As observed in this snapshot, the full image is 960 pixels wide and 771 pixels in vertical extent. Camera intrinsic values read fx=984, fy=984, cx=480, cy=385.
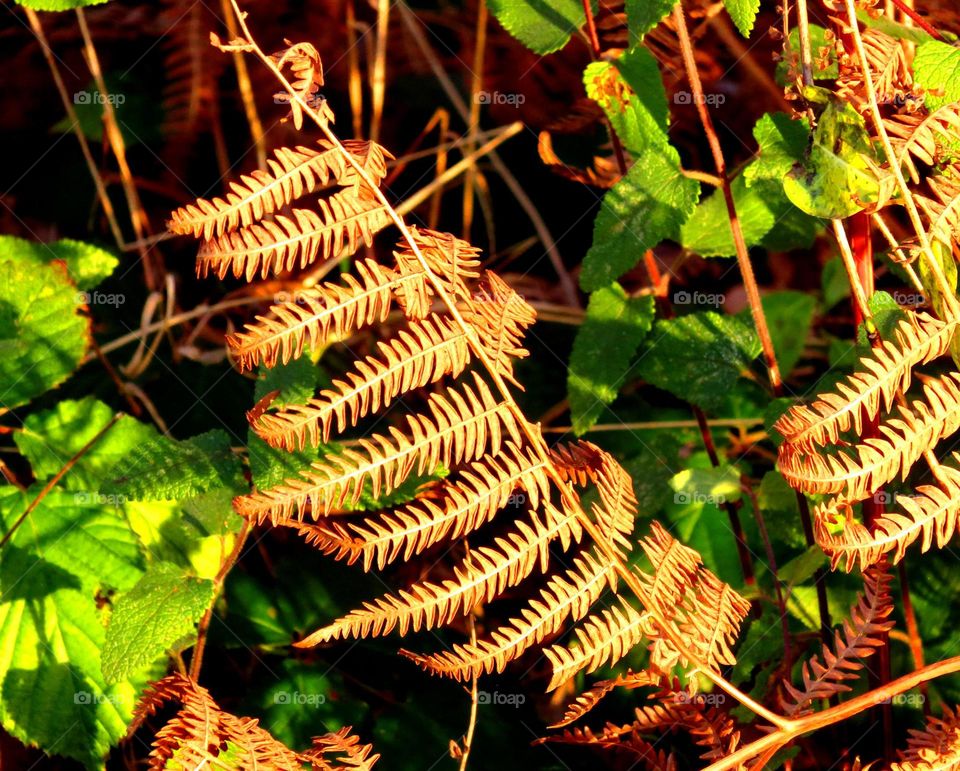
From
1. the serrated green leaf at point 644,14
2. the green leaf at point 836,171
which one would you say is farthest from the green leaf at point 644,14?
the green leaf at point 836,171

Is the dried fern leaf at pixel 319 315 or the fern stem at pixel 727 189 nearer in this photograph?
the dried fern leaf at pixel 319 315

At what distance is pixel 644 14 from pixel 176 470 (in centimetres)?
100

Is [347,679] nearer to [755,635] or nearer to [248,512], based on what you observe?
[755,635]

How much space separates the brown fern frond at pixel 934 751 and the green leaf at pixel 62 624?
1180mm

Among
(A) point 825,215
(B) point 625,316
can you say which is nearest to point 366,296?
(A) point 825,215

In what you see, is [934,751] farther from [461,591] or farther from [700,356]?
[700,356]

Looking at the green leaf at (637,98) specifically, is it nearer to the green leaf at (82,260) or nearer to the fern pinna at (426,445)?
the fern pinna at (426,445)

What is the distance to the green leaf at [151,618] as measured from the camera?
1.44 metres
